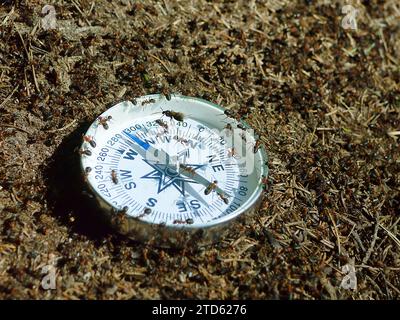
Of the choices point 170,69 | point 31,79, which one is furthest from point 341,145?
point 31,79

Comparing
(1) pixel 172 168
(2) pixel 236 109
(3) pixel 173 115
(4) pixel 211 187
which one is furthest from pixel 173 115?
(4) pixel 211 187

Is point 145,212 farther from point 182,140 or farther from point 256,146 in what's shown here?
point 256,146

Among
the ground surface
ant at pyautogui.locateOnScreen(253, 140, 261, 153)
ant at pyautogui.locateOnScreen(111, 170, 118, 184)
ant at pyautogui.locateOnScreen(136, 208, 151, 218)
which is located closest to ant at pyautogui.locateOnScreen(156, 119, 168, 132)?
the ground surface

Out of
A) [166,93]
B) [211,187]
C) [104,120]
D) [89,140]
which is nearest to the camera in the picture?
[211,187]

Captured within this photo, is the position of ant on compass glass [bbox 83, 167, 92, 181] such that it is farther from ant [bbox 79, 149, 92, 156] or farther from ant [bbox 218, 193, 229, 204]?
ant [bbox 218, 193, 229, 204]

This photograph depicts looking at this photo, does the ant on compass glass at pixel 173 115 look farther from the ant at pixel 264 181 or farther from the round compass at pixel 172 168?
the ant at pixel 264 181

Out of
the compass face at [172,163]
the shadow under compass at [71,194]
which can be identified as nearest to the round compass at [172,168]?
the compass face at [172,163]

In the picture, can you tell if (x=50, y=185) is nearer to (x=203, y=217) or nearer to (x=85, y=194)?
(x=85, y=194)
